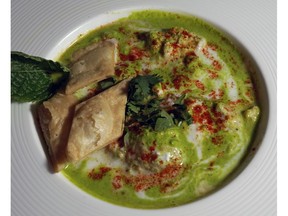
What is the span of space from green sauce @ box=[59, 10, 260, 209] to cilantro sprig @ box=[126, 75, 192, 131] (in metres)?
0.09

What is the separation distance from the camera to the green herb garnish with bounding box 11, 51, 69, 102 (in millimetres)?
4086

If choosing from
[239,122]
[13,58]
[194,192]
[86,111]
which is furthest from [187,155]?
[13,58]

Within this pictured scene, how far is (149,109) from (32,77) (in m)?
1.19

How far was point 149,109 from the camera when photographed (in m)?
4.03

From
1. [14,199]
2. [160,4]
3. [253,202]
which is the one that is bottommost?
[14,199]

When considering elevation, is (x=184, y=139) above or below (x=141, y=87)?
below

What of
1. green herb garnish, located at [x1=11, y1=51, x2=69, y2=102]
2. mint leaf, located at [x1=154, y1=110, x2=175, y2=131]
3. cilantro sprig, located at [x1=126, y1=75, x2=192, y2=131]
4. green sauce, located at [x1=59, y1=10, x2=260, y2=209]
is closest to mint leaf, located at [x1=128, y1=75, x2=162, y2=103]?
cilantro sprig, located at [x1=126, y1=75, x2=192, y2=131]

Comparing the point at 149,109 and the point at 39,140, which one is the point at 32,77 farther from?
the point at 149,109

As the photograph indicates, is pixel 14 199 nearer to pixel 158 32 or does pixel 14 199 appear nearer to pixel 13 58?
pixel 13 58

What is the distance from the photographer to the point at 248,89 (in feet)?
14.6

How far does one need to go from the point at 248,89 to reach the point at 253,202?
4.32 ft

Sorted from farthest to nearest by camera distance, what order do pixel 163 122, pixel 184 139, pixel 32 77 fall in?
pixel 32 77 → pixel 184 139 → pixel 163 122

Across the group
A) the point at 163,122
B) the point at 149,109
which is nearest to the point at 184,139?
the point at 163,122

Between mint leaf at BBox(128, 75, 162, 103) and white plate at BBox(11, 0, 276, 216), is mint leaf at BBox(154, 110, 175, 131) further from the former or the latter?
white plate at BBox(11, 0, 276, 216)
